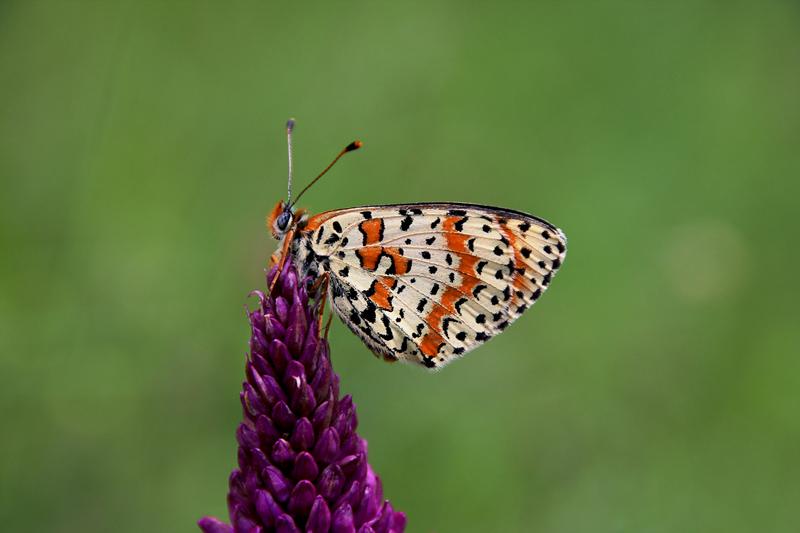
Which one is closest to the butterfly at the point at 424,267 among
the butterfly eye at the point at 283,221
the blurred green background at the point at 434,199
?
the butterfly eye at the point at 283,221

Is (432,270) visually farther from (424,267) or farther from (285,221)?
(285,221)

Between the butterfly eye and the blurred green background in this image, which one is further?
the blurred green background

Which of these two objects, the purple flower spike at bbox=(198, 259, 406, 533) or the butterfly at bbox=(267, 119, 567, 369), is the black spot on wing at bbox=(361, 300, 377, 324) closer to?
the butterfly at bbox=(267, 119, 567, 369)

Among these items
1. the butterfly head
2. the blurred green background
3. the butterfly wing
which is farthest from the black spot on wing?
the blurred green background

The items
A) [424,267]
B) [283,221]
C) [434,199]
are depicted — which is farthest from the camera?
[434,199]

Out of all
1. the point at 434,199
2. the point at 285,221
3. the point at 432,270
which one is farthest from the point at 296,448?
the point at 434,199

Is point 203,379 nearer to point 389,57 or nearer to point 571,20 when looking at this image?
point 389,57

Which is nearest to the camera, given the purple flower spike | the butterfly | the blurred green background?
the purple flower spike
